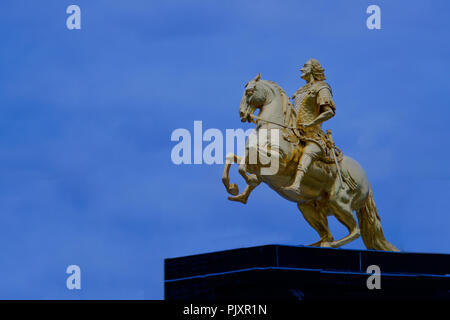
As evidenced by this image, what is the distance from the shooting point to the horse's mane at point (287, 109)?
19000 millimetres

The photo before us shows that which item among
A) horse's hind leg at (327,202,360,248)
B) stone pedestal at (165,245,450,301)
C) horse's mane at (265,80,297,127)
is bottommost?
stone pedestal at (165,245,450,301)

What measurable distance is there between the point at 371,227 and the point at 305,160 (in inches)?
71.4

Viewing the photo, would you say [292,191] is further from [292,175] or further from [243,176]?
[243,176]

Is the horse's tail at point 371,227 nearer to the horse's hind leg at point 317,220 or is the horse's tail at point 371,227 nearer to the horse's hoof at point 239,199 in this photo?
the horse's hind leg at point 317,220

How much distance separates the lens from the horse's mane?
1900cm

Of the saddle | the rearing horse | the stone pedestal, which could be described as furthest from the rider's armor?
the stone pedestal

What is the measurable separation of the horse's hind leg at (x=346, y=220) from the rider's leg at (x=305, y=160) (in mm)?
780

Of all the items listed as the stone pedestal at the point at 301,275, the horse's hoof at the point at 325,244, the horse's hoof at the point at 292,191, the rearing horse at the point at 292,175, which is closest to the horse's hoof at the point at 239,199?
the rearing horse at the point at 292,175

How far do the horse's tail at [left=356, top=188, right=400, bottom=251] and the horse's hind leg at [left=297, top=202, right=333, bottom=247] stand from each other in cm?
64

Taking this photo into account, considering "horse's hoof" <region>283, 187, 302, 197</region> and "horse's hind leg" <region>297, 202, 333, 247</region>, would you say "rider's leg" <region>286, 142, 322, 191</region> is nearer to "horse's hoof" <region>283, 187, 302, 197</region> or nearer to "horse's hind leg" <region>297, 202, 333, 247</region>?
"horse's hoof" <region>283, 187, 302, 197</region>

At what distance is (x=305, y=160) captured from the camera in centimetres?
1870

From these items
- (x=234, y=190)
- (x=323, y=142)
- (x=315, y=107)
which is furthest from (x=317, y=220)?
(x=315, y=107)
